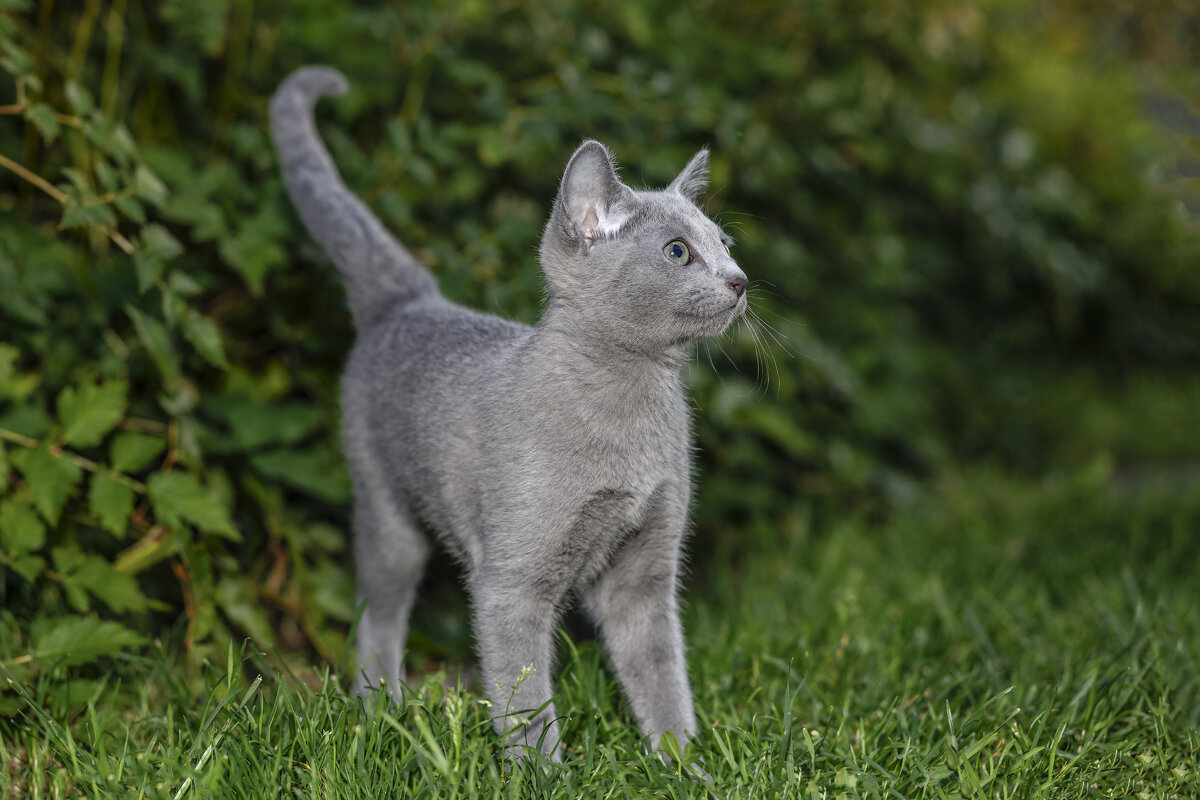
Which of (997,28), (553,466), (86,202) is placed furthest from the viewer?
(997,28)

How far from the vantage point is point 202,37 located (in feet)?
10.2

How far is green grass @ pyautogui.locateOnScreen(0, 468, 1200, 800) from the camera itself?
7.01 ft

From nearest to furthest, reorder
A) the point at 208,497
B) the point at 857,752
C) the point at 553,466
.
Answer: the point at 553,466 → the point at 857,752 → the point at 208,497

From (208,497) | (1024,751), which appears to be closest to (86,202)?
(208,497)

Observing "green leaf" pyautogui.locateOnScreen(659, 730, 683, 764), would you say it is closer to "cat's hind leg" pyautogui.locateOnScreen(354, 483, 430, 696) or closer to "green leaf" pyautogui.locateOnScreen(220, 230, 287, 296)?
"cat's hind leg" pyautogui.locateOnScreen(354, 483, 430, 696)

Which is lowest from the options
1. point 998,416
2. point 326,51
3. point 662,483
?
point 998,416

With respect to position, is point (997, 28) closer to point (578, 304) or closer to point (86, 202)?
point (578, 304)

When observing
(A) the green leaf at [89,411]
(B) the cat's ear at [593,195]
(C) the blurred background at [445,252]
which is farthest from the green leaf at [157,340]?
(B) the cat's ear at [593,195]

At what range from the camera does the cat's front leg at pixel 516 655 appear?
219cm

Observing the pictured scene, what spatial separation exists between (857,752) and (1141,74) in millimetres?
6109

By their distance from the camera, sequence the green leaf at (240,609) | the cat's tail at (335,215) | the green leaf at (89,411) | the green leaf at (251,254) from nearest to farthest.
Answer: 1. the green leaf at (89,411)
2. the cat's tail at (335,215)
3. the green leaf at (240,609)
4. the green leaf at (251,254)

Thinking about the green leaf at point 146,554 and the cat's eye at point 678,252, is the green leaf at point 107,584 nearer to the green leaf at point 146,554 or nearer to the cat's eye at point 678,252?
the green leaf at point 146,554

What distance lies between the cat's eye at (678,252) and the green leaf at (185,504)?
A: 1346 mm

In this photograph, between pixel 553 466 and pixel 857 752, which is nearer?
pixel 553 466
